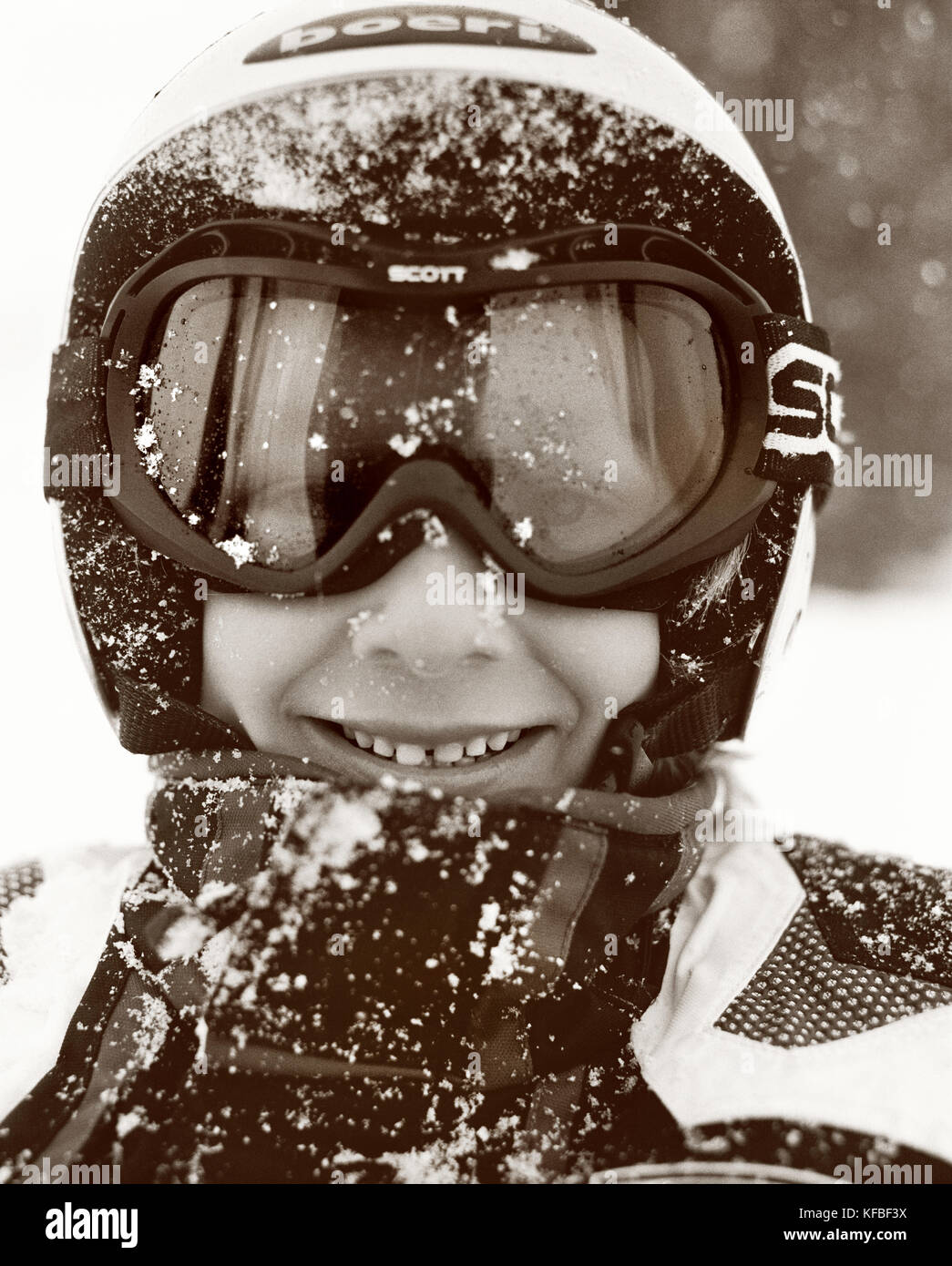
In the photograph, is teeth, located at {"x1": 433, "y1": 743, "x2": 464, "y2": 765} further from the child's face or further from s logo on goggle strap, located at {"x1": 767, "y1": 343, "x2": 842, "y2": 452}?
s logo on goggle strap, located at {"x1": 767, "y1": 343, "x2": 842, "y2": 452}

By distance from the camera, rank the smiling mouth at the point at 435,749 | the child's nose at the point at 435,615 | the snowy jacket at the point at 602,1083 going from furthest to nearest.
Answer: the smiling mouth at the point at 435,749, the child's nose at the point at 435,615, the snowy jacket at the point at 602,1083

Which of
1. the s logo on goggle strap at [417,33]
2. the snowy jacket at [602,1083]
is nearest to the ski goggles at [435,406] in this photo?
the s logo on goggle strap at [417,33]

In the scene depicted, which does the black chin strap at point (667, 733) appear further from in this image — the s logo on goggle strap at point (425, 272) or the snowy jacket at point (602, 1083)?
the s logo on goggle strap at point (425, 272)

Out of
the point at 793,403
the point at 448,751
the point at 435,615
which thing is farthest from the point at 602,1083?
the point at 793,403

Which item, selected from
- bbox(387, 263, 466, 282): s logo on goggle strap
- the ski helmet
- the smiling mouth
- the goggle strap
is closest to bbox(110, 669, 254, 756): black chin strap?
the ski helmet

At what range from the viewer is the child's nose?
1.32 m

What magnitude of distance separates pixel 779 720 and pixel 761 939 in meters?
2.67

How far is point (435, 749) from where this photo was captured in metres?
1.44

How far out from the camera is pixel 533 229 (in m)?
1.40

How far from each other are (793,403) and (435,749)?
71 centimetres

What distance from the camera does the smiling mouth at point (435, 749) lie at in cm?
143

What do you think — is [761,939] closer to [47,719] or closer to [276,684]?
[276,684]

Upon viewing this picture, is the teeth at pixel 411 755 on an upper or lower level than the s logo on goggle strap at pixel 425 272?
lower
